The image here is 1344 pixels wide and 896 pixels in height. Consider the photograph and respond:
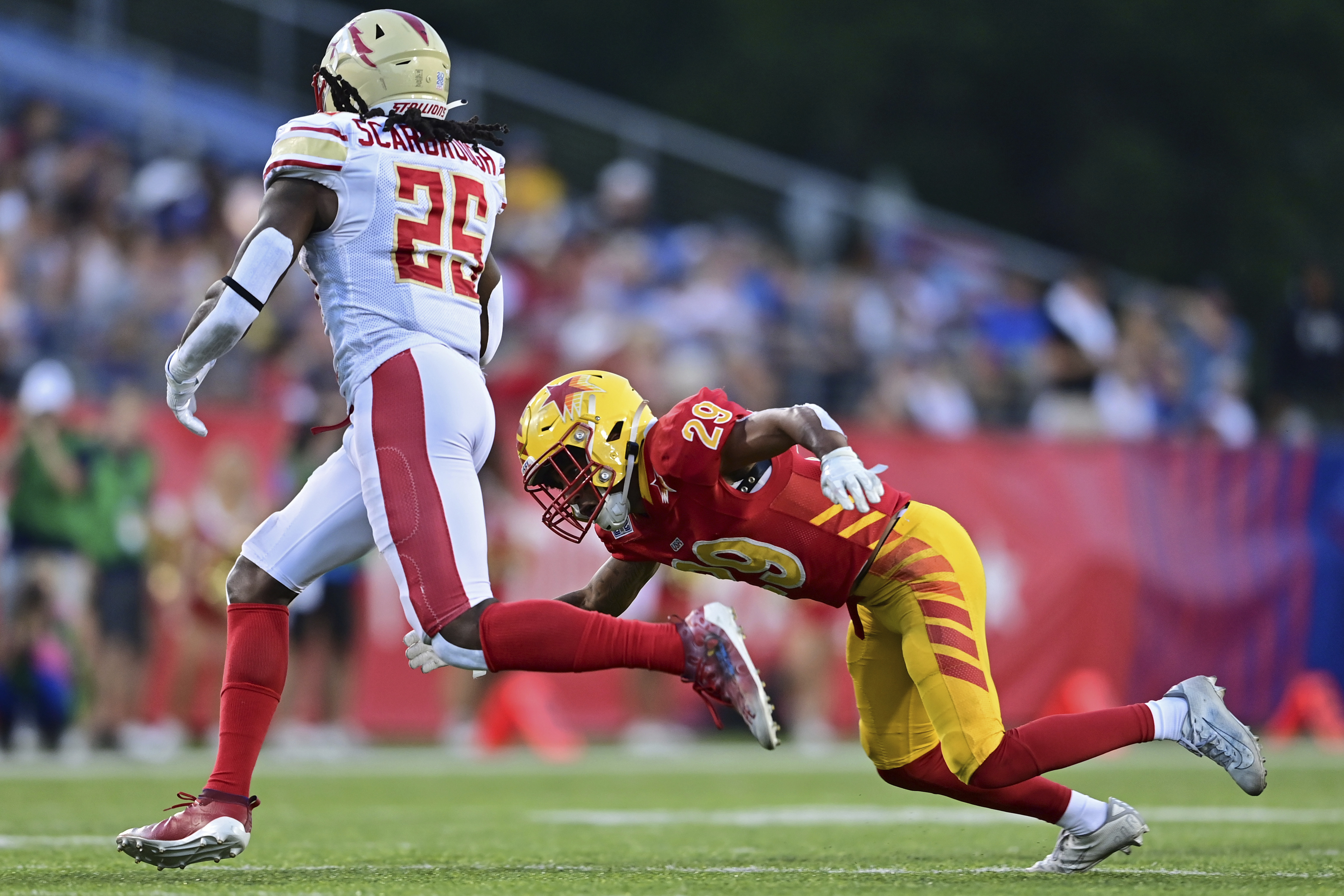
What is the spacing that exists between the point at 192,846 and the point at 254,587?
2.07 feet

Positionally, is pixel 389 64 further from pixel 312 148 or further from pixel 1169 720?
pixel 1169 720

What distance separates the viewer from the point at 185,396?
4.36 metres

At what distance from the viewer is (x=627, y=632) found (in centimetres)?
406

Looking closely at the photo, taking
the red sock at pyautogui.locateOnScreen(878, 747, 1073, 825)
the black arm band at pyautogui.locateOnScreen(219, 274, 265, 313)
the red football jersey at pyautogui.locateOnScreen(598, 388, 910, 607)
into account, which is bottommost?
the red sock at pyautogui.locateOnScreen(878, 747, 1073, 825)

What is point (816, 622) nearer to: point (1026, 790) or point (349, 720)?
point (349, 720)

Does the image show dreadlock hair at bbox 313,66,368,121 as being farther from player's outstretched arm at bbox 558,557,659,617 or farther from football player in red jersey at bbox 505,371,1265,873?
player's outstretched arm at bbox 558,557,659,617

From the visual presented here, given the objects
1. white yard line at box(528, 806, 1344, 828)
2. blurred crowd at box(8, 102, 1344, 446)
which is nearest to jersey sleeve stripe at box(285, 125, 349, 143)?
white yard line at box(528, 806, 1344, 828)

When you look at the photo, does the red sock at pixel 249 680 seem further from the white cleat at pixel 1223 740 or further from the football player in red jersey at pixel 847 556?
the white cleat at pixel 1223 740

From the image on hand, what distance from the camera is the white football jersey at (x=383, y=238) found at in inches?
168

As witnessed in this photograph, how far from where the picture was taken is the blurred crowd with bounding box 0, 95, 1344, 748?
920cm

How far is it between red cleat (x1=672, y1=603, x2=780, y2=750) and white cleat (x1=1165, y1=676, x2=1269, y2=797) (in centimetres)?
98

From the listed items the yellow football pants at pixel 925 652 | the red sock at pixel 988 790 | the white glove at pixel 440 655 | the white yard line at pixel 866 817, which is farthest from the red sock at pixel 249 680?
the white yard line at pixel 866 817

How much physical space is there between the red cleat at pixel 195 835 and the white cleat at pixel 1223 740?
2.12 metres

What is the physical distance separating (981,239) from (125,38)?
23.0ft
